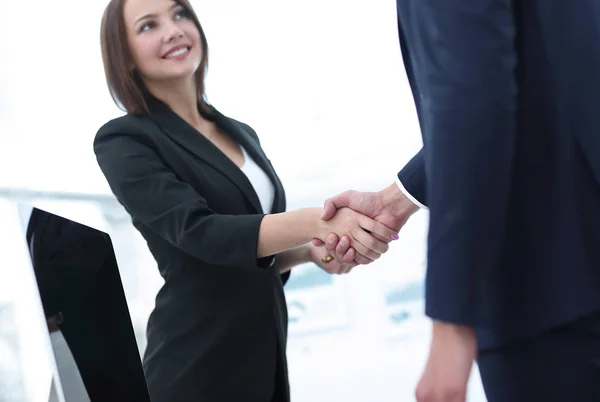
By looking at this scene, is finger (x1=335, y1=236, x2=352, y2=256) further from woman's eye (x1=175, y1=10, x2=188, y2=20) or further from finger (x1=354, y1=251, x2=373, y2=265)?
woman's eye (x1=175, y1=10, x2=188, y2=20)

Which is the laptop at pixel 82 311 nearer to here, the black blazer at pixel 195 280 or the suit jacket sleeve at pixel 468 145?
the black blazer at pixel 195 280

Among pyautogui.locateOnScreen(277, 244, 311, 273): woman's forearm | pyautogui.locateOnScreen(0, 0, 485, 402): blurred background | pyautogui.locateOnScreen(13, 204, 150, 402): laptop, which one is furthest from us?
pyautogui.locateOnScreen(0, 0, 485, 402): blurred background

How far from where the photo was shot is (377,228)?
145cm

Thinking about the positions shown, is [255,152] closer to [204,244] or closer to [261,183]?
[261,183]

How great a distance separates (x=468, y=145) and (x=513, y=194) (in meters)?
0.10

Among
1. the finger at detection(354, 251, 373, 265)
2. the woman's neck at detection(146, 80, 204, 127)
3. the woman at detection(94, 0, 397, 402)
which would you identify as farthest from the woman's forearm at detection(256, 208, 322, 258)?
the woman's neck at detection(146, 80, 204, 127)

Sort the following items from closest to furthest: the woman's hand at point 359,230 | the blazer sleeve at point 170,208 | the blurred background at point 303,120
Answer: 1. the blazer sleeve at point 170,208
2. the woman's hand at point 359,230
3. the blurred background at point 303,120

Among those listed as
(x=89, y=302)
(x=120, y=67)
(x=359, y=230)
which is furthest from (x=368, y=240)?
(x=120, y=67)

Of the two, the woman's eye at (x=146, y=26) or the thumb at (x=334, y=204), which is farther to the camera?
the woman's eye at (x=146, y=26)

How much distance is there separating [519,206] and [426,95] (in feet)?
0.49

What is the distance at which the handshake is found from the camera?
1445 mm

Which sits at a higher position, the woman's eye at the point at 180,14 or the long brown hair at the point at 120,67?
the woman's eye at the point at 180,14

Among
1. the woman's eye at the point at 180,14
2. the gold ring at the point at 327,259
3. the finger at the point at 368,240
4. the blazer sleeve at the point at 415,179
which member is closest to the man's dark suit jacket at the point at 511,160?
the blazer sleeve at the point at 415,179

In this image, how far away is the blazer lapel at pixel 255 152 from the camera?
167 centimetres
